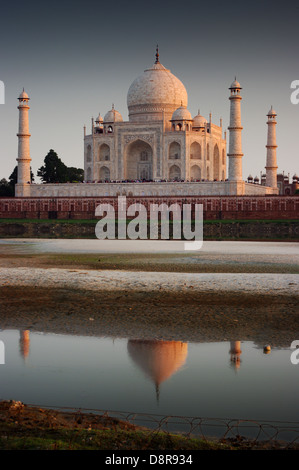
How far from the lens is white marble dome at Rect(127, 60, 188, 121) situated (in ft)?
151

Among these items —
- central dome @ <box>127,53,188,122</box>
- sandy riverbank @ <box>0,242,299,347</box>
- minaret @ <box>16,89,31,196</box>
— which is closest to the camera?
sandy riverbank @ <box>0,242,299,347</box>

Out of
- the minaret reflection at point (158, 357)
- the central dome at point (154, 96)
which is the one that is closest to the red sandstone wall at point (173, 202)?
the central dome at point (154, 96)

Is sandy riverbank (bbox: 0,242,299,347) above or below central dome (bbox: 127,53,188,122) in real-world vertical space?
below

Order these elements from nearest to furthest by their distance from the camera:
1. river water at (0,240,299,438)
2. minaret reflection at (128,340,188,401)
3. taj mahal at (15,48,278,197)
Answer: river water at (0,240,299,438) → minaret reflection at (128,340,188,401) → taj mahal at (15,48,278,197)

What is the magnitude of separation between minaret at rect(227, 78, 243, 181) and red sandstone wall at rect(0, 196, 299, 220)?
2.04 metres

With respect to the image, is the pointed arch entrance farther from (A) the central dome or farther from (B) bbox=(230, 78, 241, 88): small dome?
(B) bbox=(230, 78, 241, 88): small dome

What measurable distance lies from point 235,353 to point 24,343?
238 centimetres

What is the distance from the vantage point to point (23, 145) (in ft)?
138

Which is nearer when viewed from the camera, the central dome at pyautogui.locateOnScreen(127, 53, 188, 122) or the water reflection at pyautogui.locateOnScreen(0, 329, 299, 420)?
the water reflection at pyautogui.locateOnScreen(0, 329, 299, 420)

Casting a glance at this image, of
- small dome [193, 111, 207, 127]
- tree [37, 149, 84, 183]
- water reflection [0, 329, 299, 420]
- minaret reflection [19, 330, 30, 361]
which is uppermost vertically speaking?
small dome [193, 111, 207, 127]

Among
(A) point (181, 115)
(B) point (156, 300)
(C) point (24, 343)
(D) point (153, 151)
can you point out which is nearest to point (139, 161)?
(D) point (153, 151)

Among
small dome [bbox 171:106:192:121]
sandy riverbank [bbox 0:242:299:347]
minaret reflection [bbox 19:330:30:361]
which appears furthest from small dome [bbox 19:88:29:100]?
minaret reflection [bbox 19:330:30:361]
